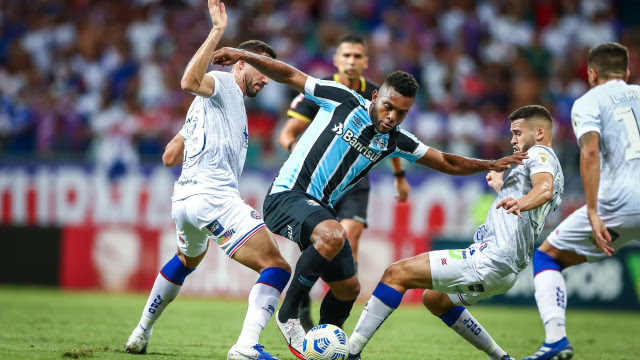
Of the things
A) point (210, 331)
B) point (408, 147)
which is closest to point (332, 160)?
point (408, 147)

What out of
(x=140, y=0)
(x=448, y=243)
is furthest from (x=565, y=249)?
(x=140, y=0)

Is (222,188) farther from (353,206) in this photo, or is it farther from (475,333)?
(353,206)

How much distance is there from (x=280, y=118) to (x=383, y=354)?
32.6ft

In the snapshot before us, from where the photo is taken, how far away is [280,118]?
1664 centimetres

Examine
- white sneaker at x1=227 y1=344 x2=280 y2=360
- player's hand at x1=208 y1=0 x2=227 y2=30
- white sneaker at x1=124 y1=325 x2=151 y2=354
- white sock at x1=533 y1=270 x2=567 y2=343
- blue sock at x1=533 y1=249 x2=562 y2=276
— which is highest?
player's hand at x1=208 y1=0 x2=227 y2=30

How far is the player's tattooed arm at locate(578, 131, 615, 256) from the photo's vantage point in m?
6.07

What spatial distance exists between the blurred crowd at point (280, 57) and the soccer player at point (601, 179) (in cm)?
784

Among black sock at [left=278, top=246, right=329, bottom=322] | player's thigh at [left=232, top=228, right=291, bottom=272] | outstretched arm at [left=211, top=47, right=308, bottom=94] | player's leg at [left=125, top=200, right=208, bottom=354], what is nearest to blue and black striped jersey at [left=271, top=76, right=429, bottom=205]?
outstretched arm at [left=211, top=47, right=308, bottom=94]

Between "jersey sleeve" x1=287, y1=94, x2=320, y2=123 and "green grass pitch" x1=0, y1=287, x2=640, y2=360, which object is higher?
"jersey sleeve" x1=287, y1=94, x2=320, y2=123

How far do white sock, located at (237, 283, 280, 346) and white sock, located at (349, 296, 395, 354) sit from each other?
696mm

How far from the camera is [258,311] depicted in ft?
19.6

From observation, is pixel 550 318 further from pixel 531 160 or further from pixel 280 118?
Result: pixel 280 118

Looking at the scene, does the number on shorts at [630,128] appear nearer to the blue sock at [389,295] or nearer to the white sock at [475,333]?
the white sock at [475,333]

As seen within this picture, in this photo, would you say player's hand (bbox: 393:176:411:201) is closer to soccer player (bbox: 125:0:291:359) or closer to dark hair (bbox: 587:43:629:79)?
soccer player (bbox: 125:0:291:359)
